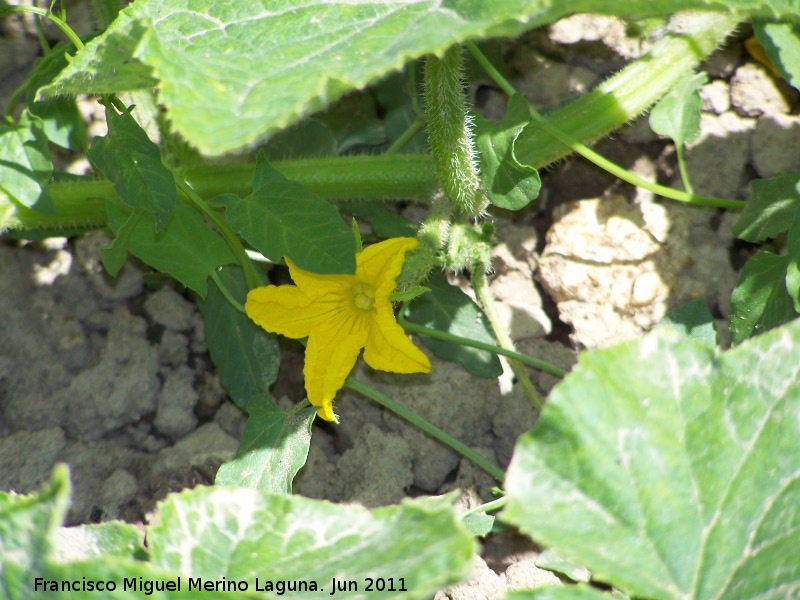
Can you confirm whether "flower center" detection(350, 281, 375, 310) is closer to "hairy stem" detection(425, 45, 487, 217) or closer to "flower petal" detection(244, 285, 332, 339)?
"flower petal" detection(244, 285, 332, 339)

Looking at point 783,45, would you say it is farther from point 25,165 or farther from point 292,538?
point 25,165

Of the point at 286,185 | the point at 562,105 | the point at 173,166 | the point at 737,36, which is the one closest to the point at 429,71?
the point at 286,185

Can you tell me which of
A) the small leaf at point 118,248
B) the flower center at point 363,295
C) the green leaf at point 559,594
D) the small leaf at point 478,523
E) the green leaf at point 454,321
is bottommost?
the small leaf at point 478,523

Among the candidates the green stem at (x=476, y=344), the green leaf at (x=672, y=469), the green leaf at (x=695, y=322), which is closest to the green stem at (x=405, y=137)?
the green stem at (x=476, y=344)

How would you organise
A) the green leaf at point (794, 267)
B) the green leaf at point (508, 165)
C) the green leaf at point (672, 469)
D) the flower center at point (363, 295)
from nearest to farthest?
the green leaf at point (672, 469)
the green leaf at point (794, 267)
the green leaf at point (508, 165)
the flower center at point (363, 295)

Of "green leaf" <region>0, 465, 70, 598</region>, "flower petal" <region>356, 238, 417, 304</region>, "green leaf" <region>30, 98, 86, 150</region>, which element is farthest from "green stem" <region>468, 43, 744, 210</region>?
"green leaf" <region>0, 465, 70, 598</region>

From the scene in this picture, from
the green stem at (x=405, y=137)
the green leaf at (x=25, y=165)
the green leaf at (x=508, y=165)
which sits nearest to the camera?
the green leaf at (x=508, y=165)

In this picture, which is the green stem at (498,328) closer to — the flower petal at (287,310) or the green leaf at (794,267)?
the flower petal at (287,310)
